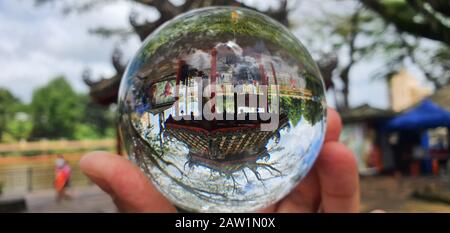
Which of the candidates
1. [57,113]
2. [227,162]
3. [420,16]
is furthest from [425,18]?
[57,113]

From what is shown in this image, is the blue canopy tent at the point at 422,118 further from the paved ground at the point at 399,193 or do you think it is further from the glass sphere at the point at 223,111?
the glass sphere at the point at 223,111

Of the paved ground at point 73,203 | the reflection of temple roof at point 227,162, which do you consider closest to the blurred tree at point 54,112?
→ the paved ground at point 73,203

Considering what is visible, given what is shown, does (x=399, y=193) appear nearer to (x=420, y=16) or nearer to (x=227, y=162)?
(x=420, y=16)

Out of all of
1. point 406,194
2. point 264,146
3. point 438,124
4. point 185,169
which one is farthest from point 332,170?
point 438,124

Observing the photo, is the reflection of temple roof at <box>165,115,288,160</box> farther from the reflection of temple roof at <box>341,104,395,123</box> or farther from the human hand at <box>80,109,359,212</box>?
the reflection of temple roof at <box>341,104,395,123</box>
